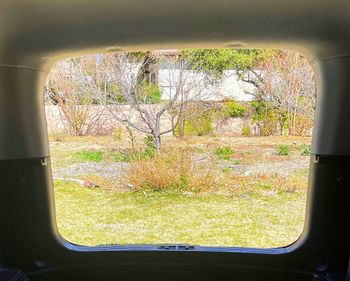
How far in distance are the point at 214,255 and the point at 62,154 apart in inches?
60.5

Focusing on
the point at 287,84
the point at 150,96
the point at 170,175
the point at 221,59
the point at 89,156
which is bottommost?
the point at 170,175

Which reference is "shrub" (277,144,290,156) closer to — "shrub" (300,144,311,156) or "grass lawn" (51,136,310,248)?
"grass lawn" (51,136,310,248)

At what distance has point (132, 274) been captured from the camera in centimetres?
244

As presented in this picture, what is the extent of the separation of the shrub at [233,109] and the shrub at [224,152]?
0.30m

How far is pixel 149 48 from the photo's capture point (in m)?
2.21

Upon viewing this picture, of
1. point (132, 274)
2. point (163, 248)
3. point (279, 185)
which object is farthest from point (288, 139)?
point (132, 274)

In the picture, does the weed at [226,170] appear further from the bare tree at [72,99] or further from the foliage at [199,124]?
the bare tree at [72,99]

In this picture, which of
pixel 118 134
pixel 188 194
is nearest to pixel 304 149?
pixel 188 194

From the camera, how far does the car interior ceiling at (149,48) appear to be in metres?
1.71

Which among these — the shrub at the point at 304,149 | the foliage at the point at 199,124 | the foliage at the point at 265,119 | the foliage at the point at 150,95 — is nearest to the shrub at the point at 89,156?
the foliage at the point at 150,95

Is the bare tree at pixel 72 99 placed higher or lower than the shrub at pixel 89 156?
higher

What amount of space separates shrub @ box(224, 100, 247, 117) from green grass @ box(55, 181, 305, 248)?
0.74 meters

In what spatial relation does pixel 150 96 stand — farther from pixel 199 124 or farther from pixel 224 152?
pixel 224 152

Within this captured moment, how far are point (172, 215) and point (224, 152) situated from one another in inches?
28.2
